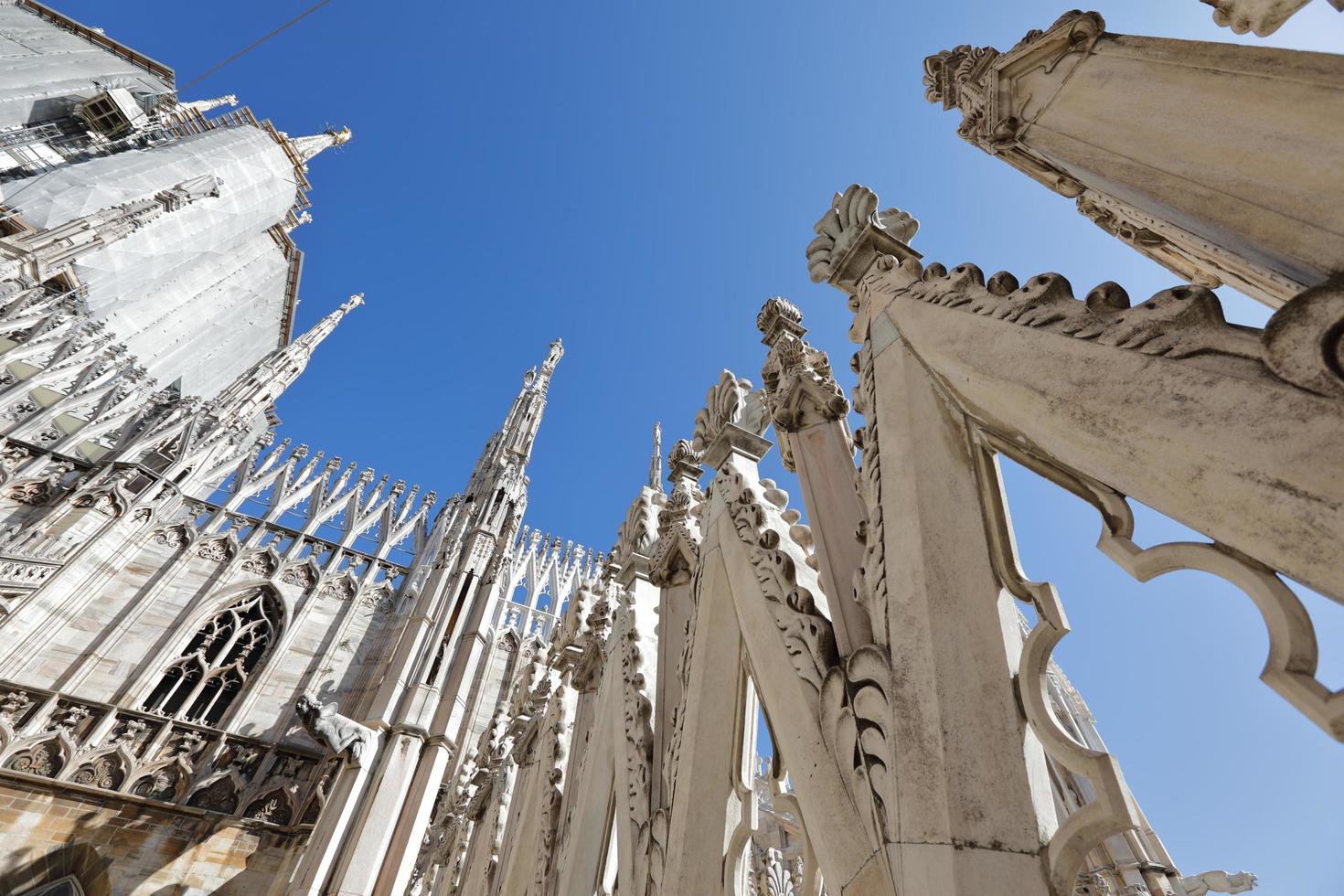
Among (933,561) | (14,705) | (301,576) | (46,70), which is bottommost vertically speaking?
(933,561)

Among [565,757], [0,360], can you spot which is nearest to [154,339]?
[0,360]

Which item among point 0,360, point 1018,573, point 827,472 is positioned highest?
point 0,360

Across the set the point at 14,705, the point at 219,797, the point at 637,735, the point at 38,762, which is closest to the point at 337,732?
the point at 219,797

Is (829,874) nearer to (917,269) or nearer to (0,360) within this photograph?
(917,269)

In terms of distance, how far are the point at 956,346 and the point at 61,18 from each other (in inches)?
1689

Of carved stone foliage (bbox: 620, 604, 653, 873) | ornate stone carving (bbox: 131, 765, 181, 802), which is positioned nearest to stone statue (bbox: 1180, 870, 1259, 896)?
carved stone foliage (bbox: 620, 604, 653, 873)

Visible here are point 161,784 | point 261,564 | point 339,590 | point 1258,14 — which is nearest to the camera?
point 1258,14

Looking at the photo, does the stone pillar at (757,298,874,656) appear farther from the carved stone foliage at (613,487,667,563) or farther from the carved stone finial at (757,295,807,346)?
the carved stone foliage at (613,487,667,563)

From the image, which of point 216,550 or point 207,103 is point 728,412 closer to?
point 216,550

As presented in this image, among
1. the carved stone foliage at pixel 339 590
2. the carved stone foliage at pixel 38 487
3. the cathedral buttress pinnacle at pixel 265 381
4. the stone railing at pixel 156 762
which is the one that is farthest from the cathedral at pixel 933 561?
the cathedral buttress pinnacle at pixel 265 381

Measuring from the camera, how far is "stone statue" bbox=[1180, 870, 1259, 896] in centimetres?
349

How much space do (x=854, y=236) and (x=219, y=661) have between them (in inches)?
622

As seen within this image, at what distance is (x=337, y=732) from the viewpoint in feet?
32.8

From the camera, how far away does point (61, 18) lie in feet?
92.7
